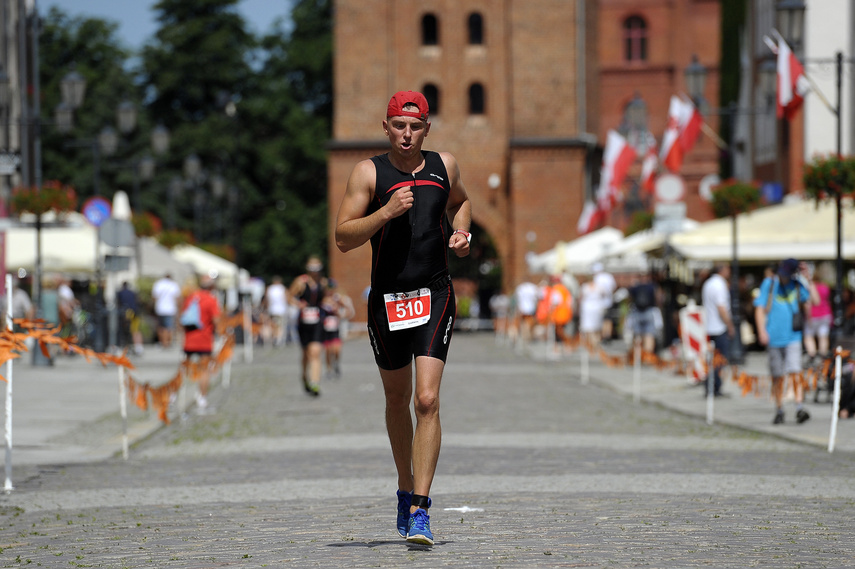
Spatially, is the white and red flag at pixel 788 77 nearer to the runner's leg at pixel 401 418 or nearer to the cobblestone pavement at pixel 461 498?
the cobblestone pavement at pixel 461 498

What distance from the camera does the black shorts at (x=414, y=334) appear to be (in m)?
6.89

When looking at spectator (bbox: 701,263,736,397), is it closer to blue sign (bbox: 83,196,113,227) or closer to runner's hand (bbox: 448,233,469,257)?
runner's hand (bbox: 448,233,469,257)

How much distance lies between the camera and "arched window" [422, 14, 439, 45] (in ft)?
186

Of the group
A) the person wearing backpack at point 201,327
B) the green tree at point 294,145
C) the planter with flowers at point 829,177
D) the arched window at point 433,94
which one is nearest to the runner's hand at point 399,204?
the person wearing backpack at point 201,327

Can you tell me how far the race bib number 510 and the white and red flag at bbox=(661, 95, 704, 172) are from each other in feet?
79.3

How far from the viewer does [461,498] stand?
923 centimetres

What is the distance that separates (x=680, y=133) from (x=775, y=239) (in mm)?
4187

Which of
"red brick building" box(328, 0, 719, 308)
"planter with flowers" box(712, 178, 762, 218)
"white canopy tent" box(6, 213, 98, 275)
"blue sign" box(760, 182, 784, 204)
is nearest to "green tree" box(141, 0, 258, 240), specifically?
"red brick building" box(328, 0, 719, 308)

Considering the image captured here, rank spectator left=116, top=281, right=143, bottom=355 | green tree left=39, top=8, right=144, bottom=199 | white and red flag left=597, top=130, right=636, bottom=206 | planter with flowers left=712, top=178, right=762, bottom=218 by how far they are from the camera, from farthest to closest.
→ green tree left=39, top=8, right=144, bottom=199, white and red flag left=597, top=130, right=636, bottom=206, spectator left=116, top=281, right=143, bottom=355, planter with flowers left=712, top=178, right=762, bottom=218

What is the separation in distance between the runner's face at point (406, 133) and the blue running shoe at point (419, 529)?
1.69 metres

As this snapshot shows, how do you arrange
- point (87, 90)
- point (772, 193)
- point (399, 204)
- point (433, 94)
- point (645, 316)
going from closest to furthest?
1. point (399, 204)
2. point (645, 316)
3. point (772, 193)
4. point (433, 94)
5. point (87, 90)

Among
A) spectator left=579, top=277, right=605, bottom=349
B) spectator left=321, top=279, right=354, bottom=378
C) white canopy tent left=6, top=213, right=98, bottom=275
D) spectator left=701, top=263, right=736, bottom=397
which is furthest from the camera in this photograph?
white canopy tent left=6, top=213, right=98, bottom=275

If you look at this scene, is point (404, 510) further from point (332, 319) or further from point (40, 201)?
point (40, 201)

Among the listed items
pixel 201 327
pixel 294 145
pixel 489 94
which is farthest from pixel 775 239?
pixel 294 145
